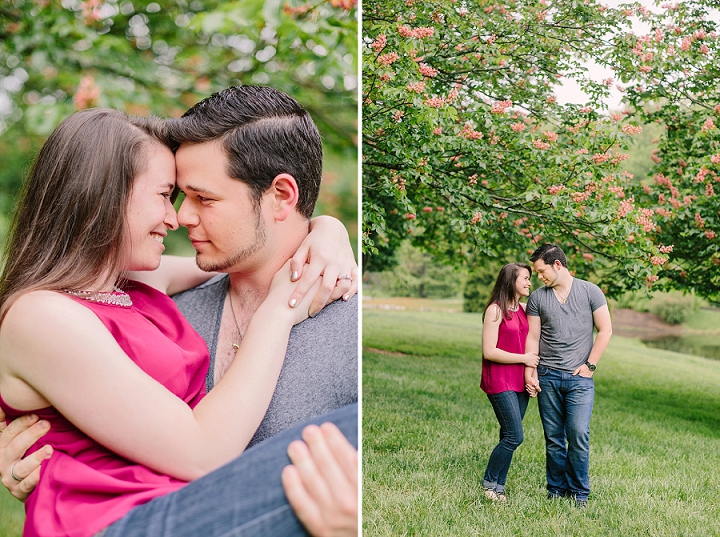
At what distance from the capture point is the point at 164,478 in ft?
3.88

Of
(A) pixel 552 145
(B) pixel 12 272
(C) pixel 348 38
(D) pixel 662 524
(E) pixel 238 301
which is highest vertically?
(C) pixel 348 38

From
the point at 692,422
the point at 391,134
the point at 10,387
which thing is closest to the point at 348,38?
the point at 391,134

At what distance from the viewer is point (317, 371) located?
1.44 meters

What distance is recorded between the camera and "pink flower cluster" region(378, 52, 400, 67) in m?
3.00

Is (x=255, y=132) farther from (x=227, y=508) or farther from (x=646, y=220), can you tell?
(x=646, y=220)

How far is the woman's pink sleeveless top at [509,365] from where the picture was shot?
2.62 metres

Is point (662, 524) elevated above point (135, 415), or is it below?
below

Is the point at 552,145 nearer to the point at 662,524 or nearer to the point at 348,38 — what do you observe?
the point at 348,38

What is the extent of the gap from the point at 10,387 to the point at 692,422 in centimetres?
280

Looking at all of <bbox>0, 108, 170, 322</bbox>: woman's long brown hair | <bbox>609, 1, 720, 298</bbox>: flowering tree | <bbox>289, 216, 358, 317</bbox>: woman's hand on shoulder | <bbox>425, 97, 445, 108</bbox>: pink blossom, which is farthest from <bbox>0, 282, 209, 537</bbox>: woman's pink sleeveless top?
<bbox>609, 1, 720, 298</bbox>: flowering tree

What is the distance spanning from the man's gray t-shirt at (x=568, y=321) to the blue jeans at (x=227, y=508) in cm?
171

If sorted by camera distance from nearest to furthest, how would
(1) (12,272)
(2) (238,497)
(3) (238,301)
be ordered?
(2) (238,497), (1) (12,272), (3) (238,301)

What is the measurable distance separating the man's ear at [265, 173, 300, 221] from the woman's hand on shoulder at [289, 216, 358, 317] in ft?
0.29

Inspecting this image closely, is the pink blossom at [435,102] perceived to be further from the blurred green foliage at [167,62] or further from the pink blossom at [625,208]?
the pink blossom at [625,208]
